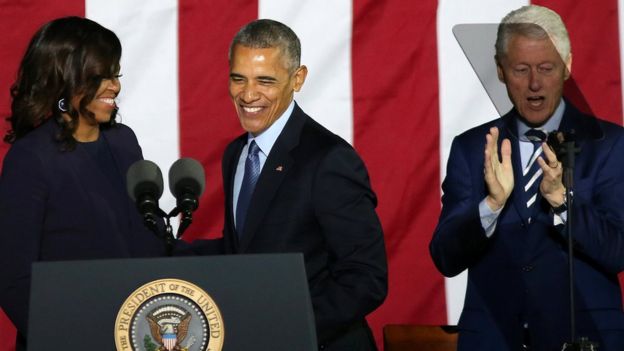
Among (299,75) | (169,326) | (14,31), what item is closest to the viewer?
(169,326)

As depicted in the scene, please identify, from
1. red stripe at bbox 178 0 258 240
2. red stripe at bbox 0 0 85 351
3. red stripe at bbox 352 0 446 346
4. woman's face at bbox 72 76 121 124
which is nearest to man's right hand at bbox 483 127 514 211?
woman's face at bbox 72 76 121 124

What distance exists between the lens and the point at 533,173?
2385 mm

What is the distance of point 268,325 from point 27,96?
90 centimetres

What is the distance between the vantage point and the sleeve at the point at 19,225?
222cm

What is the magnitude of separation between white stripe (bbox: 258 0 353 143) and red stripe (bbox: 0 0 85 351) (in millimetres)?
595

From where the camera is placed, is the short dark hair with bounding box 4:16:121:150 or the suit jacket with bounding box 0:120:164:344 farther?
the short dark hair with bounding box 4:16:121:150

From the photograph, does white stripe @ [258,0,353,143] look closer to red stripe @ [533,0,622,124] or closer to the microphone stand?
red stripe @ [533,0,622,124]

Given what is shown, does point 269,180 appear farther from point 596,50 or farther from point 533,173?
point 596,50

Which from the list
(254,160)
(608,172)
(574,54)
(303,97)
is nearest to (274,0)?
(303,97)

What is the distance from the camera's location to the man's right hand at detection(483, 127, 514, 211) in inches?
89.3

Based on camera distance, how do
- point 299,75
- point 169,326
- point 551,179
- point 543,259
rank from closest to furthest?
1. point 169,326
2. point 551,179
3. point 543,259
4. point 299,75

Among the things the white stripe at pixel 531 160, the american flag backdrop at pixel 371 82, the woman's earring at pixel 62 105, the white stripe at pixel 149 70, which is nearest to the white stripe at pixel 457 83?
the american flag backdrop at pixel 371 82

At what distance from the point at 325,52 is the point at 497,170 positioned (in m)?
1.24

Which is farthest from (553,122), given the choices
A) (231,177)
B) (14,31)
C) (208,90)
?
(14,31)
